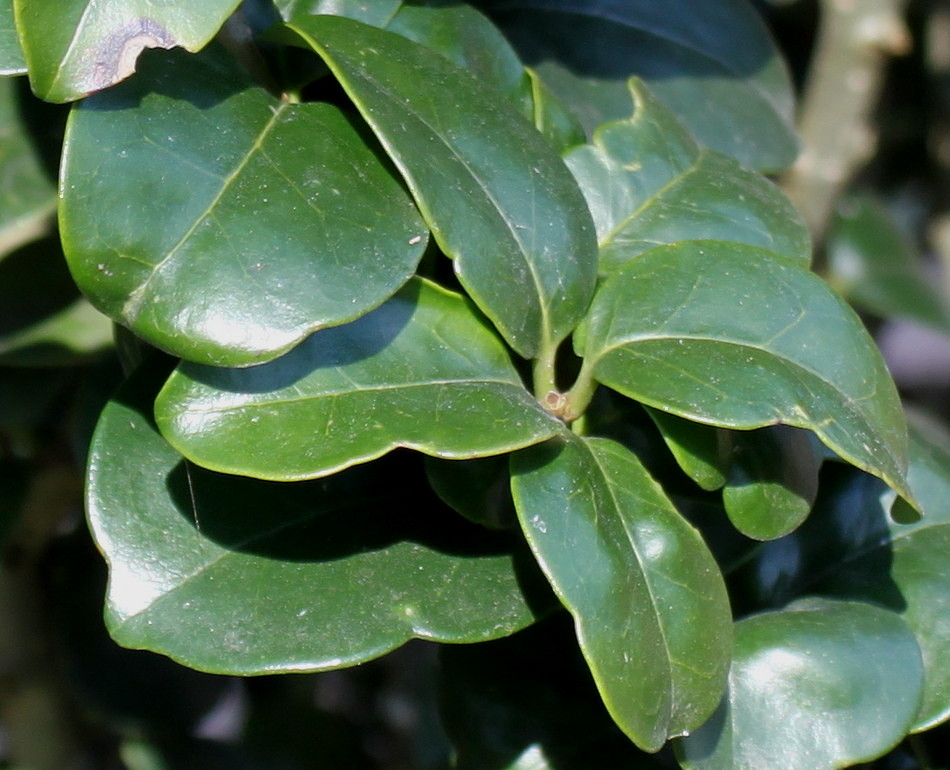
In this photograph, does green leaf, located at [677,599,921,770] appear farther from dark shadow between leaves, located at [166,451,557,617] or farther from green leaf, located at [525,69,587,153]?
green leaf, located at [525,69,587,153]

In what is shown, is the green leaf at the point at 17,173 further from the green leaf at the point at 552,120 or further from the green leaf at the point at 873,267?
the green leaf at the point at 873,267

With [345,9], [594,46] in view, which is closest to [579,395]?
[345,9]

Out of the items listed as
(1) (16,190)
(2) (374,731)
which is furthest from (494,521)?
(2) (374,731)

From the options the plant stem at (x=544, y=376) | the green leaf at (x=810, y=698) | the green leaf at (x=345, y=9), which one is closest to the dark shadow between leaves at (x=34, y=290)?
the green leaf at (x=345, y=9)

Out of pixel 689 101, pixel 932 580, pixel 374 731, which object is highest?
pixel 689 101

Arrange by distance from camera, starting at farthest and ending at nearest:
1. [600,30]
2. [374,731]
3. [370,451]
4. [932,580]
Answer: [374,731] < [600,30] < [932,580] < [370,451]

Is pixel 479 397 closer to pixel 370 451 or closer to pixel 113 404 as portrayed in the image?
pixel 370 451

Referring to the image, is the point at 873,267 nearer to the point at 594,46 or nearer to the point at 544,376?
the point at 594,46
